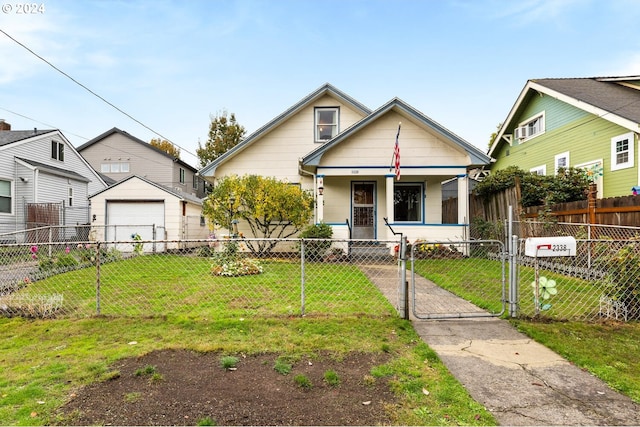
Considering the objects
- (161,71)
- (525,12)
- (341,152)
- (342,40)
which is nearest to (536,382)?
(341,152)

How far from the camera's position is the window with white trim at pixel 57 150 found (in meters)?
19.7

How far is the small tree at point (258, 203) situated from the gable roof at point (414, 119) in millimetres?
1348

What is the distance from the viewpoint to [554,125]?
50.5 ft

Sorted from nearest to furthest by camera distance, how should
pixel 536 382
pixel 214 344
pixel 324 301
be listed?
pixel 536 382 < pixel 214 344 < pixel 324 301

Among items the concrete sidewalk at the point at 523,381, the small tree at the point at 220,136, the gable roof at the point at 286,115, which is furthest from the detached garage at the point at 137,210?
the small tree at the point at 220,136

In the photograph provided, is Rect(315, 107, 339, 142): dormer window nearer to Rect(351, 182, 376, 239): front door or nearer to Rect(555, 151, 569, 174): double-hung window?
Rect(351, 182, 376, 239): front door

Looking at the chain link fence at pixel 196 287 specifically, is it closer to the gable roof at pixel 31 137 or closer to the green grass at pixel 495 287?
the green grass at pixel 495 287

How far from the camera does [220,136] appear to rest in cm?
3225

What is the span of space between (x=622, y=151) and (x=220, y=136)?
28.6 m

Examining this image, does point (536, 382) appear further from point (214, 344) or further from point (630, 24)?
point (630, 24)

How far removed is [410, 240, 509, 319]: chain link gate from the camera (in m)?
5.04

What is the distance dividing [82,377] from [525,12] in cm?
1471

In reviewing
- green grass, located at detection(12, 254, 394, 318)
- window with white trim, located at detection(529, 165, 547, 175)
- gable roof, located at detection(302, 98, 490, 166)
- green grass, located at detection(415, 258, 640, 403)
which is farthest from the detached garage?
window with white trim, located at detection(529, 165, 547, 175)

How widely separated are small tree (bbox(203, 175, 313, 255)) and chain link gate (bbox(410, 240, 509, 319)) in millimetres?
4179
